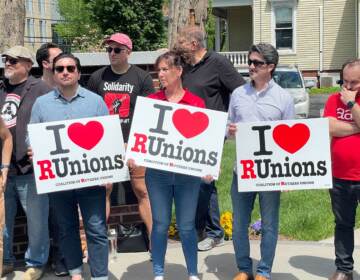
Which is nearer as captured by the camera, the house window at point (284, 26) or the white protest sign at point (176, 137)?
the white protest sign at point (176, 137)

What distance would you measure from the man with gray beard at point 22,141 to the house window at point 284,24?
23209mm

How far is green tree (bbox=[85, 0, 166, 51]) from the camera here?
107 ft

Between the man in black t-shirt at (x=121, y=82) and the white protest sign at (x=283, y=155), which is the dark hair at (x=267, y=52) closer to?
the white protest sign at (x=283, y=155)

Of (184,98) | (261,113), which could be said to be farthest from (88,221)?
(261,113)

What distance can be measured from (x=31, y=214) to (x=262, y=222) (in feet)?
6.26

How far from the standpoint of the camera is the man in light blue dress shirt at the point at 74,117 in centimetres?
476

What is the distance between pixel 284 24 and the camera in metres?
27.6

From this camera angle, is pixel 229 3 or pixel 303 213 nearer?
pixel 303 213

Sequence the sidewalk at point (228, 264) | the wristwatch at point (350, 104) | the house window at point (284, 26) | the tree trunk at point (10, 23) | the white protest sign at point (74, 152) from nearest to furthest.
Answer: the wristwatch at point (350, 104), the white protest sign at point (74, 152), the sidewalk at point (228, 264), the tree trunk at point (10, 23), the house window at point (284, 26)

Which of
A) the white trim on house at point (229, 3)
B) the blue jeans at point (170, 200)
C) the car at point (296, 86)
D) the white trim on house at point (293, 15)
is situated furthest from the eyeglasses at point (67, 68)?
the white trim on house at point (229, 3)

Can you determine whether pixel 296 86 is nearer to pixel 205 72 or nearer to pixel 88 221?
pixel 205 72

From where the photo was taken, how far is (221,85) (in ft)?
19.6

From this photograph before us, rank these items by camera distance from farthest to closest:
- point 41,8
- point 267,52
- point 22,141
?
1. point 41,8
2. point 22,141
3. point 267,52

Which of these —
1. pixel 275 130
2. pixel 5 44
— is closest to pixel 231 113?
pixel 275 130
